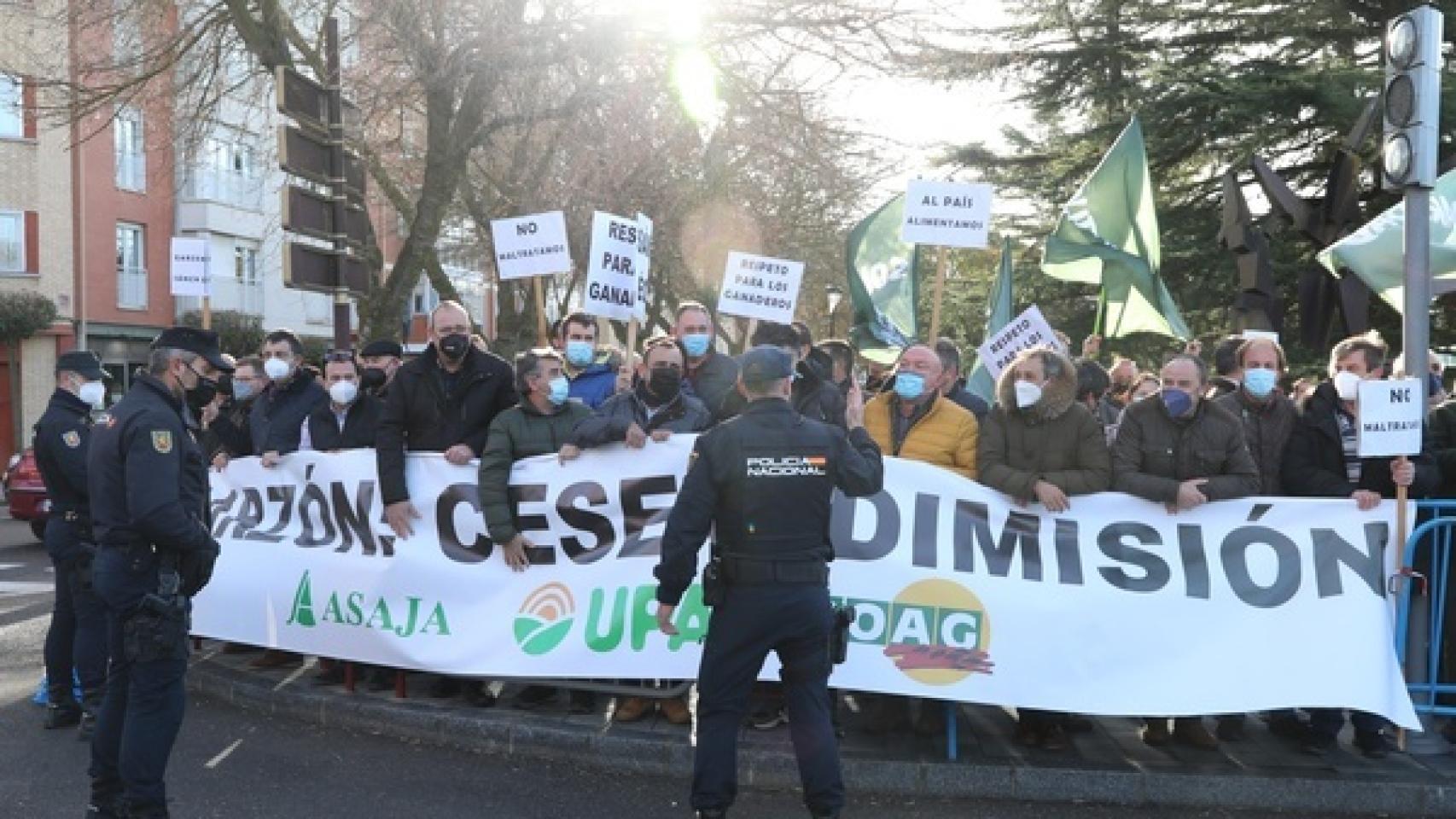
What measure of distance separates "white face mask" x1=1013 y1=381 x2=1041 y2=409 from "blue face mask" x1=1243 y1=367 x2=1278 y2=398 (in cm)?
132

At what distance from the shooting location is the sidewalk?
5402 mm

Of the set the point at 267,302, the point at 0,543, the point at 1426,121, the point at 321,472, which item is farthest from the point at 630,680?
the point at 267,302

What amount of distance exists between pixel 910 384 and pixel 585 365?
198cm

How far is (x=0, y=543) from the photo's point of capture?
15.7 m

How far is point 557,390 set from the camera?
657cm

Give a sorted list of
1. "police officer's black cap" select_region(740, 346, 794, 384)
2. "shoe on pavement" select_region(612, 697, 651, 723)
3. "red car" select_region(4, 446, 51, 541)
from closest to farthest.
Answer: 1. "police officer's black cap" select_region(740, 346, 794, 384)
2. "shoe on pavement" select_region(612, 697, 651, 723)
3. "red car" select_region(4, 446, 51, 541)

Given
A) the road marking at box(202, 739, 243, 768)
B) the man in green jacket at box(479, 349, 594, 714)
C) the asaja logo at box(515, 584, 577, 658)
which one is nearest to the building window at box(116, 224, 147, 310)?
the road marking at box(202, 739, 243, 768)

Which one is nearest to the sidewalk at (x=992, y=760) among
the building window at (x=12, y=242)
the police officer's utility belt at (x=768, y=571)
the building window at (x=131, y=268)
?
the police officer's utility belt at (x=768, y=571)

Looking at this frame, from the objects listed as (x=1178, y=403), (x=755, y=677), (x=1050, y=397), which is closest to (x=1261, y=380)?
(x=1178, y=403)

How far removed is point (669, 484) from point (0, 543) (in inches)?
504

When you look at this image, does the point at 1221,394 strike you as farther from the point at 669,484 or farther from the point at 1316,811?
the point at 669,484

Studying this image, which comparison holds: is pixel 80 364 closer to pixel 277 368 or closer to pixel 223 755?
pixel 277 368

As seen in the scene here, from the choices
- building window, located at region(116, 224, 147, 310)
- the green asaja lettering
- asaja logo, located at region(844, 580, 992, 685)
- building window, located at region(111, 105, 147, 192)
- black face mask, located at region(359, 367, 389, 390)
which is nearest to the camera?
asaja logo, located at region(844, 580, 992, 685)

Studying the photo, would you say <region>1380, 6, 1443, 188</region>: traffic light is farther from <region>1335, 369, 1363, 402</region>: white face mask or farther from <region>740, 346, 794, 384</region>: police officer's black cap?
<region>740, 346, 794, 384</region>: police officer's black cap
